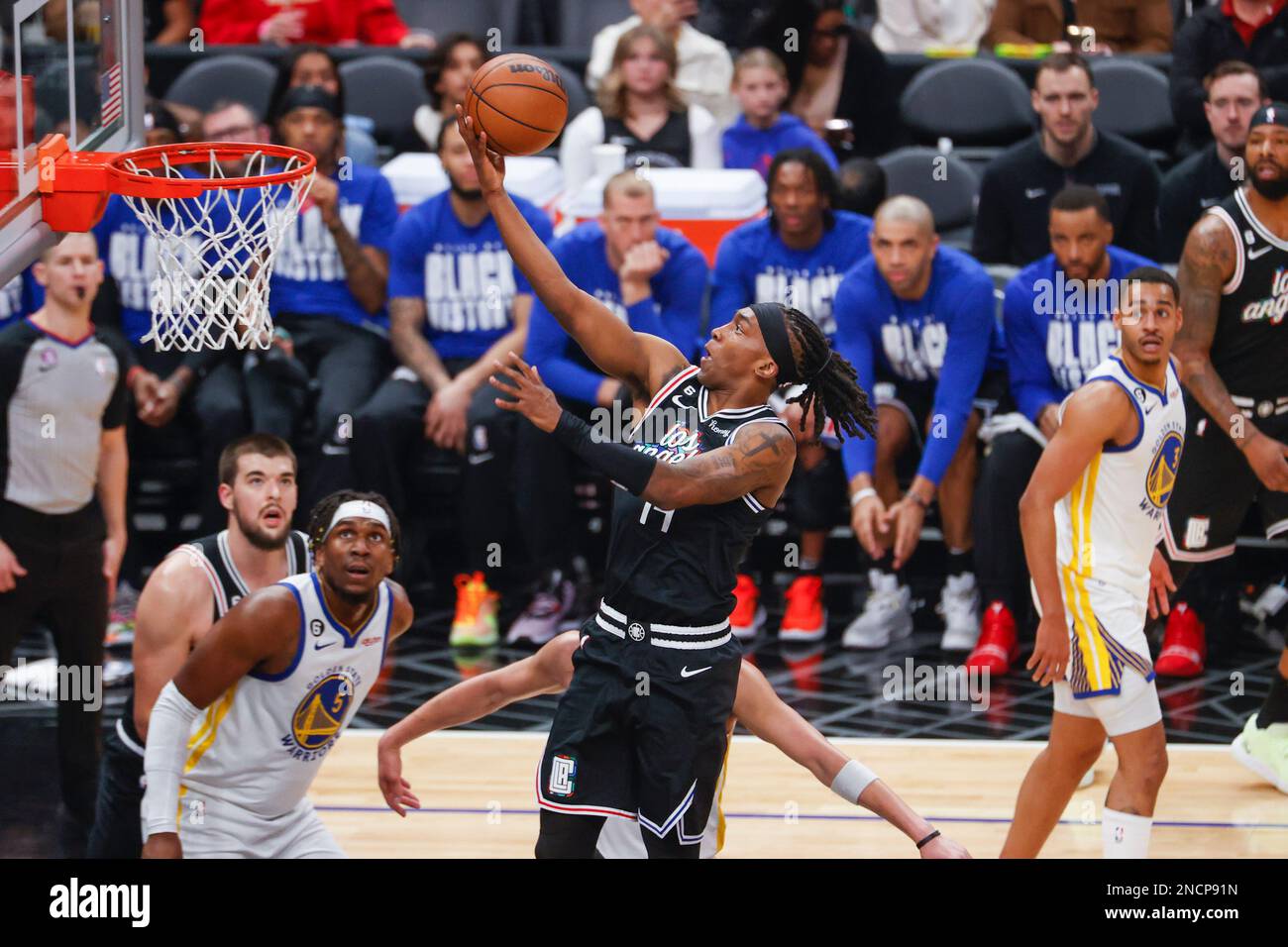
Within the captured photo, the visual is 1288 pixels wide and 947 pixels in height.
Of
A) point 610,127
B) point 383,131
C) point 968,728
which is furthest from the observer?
point 383,131

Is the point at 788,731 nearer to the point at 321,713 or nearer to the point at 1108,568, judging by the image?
the point at 1108,568

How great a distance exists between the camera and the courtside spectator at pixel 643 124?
792 centimetres

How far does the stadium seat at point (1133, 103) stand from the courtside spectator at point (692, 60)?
1667 mm

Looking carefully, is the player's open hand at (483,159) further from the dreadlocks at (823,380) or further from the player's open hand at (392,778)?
the player's open hand at (392,778)

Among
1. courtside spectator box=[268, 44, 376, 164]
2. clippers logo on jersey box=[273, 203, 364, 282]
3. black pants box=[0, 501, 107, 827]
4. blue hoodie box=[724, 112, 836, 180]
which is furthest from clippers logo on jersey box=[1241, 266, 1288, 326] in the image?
black pants box=[0, 501, 107, 827]

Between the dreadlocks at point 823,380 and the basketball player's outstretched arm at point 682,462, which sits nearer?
the basketball player's outstretched arm at point 682,462

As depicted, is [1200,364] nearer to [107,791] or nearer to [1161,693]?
[1161,693]

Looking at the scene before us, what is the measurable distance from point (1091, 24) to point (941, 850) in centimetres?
582

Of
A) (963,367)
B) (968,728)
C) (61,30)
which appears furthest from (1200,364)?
(61,30)

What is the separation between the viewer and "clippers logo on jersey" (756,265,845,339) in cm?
737

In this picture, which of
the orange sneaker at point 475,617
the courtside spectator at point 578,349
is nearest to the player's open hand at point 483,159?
the courtside spectator at point 578,349

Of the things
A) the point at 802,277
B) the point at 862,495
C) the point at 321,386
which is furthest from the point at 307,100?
the point at 862,495

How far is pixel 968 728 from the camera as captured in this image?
630cm

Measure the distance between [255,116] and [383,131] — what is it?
0.67m
